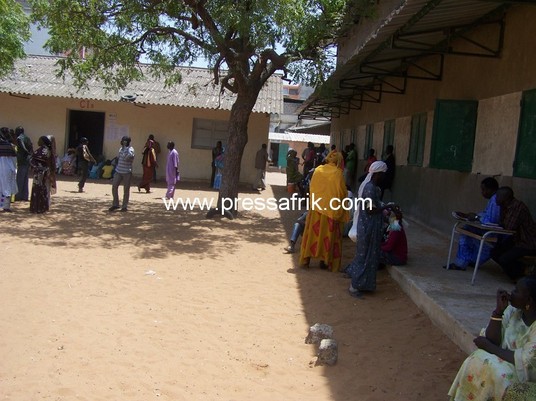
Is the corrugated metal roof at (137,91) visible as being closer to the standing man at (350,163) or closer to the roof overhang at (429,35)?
the standing man at (350,163)

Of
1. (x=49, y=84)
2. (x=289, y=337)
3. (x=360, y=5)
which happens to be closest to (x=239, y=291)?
(x=289, y=337)

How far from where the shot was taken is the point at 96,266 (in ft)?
22.2

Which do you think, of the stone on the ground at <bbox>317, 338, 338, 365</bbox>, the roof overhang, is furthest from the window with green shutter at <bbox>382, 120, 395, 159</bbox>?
the stone on the ground at <bbox>317, 338, 338, 365</bbox>

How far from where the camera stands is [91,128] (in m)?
20.9

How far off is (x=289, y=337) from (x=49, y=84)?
1638 centimetres

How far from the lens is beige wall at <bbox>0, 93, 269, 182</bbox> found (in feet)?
60.8

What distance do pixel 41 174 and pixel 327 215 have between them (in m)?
6.13

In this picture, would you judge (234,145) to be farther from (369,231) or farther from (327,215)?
(369,231)

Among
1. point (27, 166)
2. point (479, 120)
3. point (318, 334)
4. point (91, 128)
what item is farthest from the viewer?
point (91, 128)

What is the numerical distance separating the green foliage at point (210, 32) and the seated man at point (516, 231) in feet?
16.5

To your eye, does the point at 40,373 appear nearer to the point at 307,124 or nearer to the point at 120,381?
the point at 120,381

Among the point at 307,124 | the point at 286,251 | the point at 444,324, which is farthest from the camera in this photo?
the point at 307,124

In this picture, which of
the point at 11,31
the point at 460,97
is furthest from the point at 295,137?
the point at 460,97

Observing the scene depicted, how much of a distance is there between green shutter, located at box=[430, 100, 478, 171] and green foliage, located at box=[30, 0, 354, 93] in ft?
9.12
